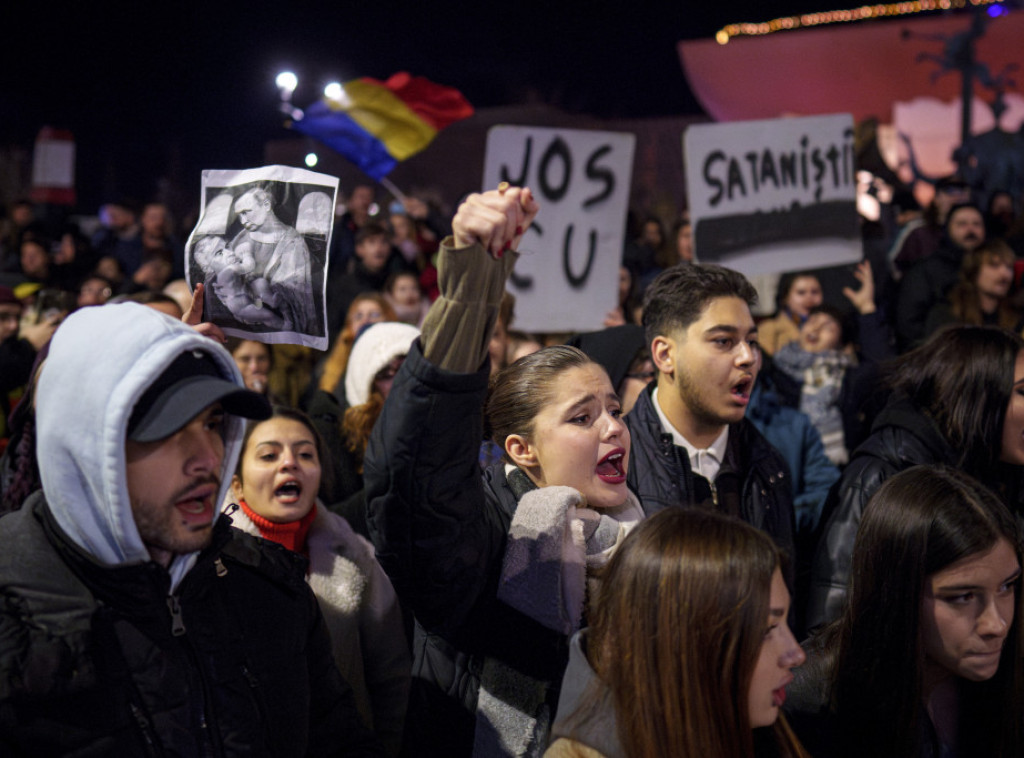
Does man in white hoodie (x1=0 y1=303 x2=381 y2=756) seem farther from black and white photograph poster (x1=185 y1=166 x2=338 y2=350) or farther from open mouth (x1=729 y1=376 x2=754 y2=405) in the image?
open mouth (x1=729 y1=376 x2=754 y2=405)

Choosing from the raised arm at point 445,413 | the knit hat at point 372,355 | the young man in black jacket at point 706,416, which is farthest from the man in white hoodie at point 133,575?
the knit hat at point 372,355

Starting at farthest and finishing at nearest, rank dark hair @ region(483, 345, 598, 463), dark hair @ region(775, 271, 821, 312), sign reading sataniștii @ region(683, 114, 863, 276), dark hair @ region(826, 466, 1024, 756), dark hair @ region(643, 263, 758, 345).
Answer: dark hair @ region(775, 271, 821, 312) < sign reading sataniștii @ region(683, 114, 863, 276) < dark hair @ region(643, 263, 758, 345) < dark hair @ region(483, 345, 598, 463) < dark hair @ region(826, 466, 1024, 756)

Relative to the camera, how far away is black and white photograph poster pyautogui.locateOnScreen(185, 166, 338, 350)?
257cm

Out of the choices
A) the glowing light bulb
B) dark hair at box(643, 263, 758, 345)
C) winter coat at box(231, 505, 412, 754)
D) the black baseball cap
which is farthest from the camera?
the glowing light bulb

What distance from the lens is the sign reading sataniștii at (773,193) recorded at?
5.75m

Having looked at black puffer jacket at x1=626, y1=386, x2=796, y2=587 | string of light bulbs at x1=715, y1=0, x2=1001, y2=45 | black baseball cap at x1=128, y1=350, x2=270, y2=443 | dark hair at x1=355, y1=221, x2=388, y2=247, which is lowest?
black puffer jacket at x1=626, y1=386, x2=796, y2=587

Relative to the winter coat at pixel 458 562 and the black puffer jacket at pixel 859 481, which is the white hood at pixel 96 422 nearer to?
the winter coat at pixel 458 562

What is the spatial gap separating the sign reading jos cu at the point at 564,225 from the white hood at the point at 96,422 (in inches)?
141

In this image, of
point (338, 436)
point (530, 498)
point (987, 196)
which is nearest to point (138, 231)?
point (338, 436)

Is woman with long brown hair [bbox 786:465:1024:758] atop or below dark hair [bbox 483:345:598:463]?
below

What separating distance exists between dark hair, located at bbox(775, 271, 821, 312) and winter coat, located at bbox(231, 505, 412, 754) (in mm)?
4330

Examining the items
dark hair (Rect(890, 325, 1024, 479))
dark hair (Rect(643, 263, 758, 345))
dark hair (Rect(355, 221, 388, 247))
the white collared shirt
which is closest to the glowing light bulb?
dark hair (Rect(643, 263, 758, 345))

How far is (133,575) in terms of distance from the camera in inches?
70.1

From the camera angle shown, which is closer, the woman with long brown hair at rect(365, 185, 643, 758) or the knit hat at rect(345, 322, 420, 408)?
the woman with long brown hair at rect(365, 185, 643, 758)
